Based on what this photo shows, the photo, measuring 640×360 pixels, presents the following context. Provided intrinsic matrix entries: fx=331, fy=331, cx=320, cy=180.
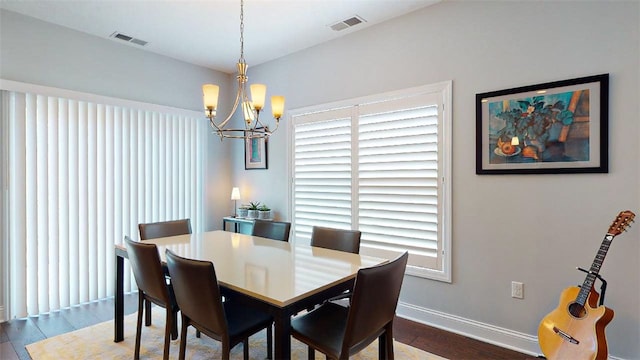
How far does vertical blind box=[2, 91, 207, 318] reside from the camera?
10.0 feet

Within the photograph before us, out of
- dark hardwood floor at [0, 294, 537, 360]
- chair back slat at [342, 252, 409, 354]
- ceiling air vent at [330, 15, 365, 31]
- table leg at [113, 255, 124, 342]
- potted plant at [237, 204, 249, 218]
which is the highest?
ceiling air vent at [330, 15, 365, 31]

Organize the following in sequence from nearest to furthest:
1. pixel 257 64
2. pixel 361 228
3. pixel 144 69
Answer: pixel 361 228
pixel 144 69
pixel 257 64

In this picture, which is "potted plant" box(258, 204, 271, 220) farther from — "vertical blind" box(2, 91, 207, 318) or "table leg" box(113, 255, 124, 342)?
"table leg" box(113, 255, 124, 342)

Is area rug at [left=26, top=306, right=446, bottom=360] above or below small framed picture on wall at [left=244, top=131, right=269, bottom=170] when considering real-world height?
below

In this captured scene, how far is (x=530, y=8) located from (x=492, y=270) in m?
1.97

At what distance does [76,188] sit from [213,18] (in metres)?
2.21

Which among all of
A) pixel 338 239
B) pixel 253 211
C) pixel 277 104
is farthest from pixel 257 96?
pixel 253 211

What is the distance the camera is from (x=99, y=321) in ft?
9.84

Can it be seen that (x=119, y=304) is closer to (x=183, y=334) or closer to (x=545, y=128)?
(x=183, y=334)

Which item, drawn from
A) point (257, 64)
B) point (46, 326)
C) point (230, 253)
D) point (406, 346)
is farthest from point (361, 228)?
point (46, 326)

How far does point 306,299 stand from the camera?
1577mm

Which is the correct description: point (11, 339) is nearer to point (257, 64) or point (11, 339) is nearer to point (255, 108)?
point (255, 108)

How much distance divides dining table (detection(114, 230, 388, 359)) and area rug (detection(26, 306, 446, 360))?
0.15m

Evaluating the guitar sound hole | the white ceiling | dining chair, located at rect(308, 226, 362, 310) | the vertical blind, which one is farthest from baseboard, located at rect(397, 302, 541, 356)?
the vertical blind
